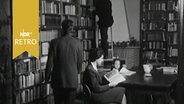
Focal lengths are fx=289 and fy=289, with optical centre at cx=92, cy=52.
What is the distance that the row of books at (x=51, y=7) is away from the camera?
5.43 meters

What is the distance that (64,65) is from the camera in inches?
154

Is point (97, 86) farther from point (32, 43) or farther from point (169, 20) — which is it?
point (169, 20)

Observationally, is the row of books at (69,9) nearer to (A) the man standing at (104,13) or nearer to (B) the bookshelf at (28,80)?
(A) the man standing at (104,13)

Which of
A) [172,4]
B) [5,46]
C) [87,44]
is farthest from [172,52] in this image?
[5,46]

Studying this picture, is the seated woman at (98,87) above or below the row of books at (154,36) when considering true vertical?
below

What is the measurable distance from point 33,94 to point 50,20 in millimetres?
1461

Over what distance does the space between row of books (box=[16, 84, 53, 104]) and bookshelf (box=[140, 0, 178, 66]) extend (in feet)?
12.8

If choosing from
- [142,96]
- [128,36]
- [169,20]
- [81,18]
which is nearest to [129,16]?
[128,36]

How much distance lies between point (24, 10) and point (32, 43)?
0.54 metres

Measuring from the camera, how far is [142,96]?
4.70 m

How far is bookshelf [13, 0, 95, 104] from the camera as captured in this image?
15.8ft

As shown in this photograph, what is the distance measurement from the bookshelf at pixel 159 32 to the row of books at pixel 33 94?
3.89 metres

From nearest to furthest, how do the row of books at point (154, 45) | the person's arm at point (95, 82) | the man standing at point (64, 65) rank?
the person's arm at point (95, 82)
the man standing at point (64, 65)
the row of books at point (154, 45)

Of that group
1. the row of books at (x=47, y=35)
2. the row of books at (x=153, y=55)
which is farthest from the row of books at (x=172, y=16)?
the row of books at (x=47, y=35)
